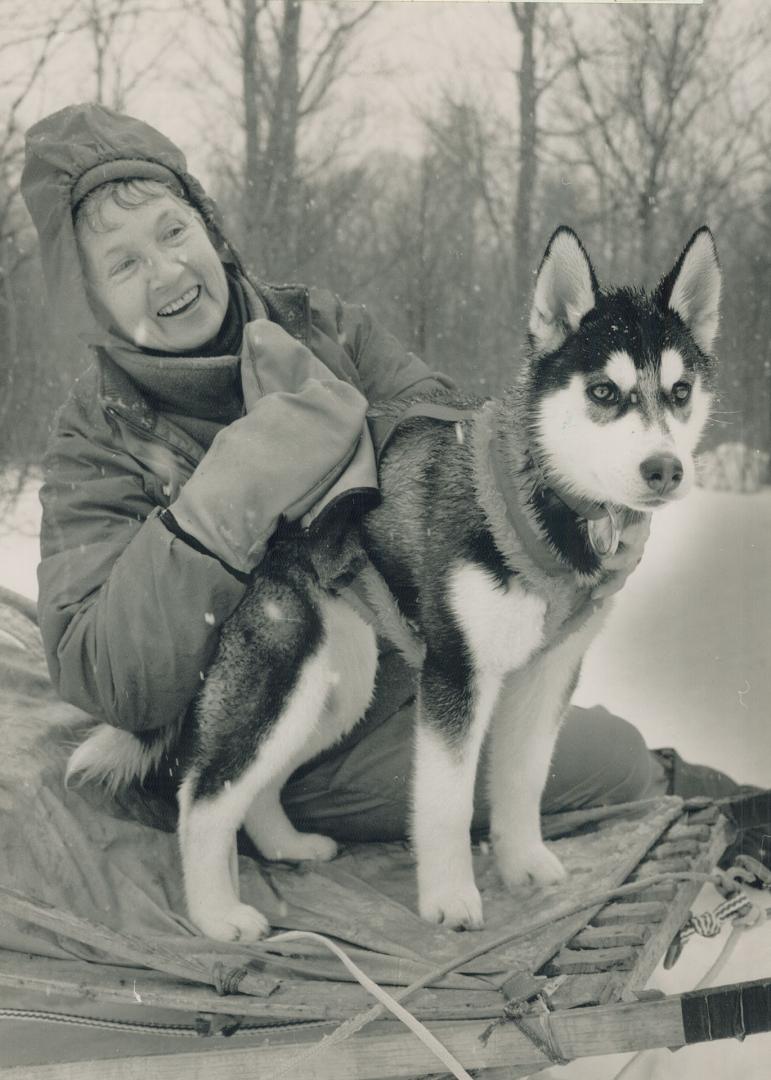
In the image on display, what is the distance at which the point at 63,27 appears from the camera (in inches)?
112

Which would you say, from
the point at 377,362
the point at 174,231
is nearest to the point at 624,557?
the point at 377,362

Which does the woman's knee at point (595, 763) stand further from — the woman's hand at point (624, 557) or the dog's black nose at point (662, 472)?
the dog's black nose at point (662, 472)

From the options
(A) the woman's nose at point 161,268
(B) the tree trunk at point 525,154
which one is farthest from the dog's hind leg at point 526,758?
(B) the tree trunk at point 525,154

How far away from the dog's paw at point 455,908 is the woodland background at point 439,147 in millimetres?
1613

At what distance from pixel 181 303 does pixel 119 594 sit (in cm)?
51

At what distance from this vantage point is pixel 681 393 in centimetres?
141

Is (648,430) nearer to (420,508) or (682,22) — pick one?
(420,508)

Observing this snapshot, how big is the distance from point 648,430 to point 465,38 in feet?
7.26

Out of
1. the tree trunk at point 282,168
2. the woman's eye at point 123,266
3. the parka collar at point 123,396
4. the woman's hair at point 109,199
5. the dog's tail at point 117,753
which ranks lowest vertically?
the dog's tail at point 117,753

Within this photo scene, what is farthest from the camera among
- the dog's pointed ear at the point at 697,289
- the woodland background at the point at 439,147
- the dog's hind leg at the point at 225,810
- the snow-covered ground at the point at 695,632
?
the snow-covered ground at the point at 695,632

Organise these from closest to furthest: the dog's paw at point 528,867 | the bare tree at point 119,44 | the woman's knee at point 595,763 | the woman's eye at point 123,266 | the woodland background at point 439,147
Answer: the woman's eye at point 123,266 → the dog's paw at point 528,867 → the woman's knee at point 595,763 → the woodland background at point 439,147 → the bare tree at point 119,44

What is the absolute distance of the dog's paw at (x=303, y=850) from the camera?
184cm

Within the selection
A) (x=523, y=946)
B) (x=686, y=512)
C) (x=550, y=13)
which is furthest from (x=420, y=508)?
(x=550, y=13)

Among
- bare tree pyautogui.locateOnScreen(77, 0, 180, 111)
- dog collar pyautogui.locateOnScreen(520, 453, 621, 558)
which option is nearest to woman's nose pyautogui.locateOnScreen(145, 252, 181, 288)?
dog collar pyautogui.locateOnScreen(520, 453, 621, 558)
